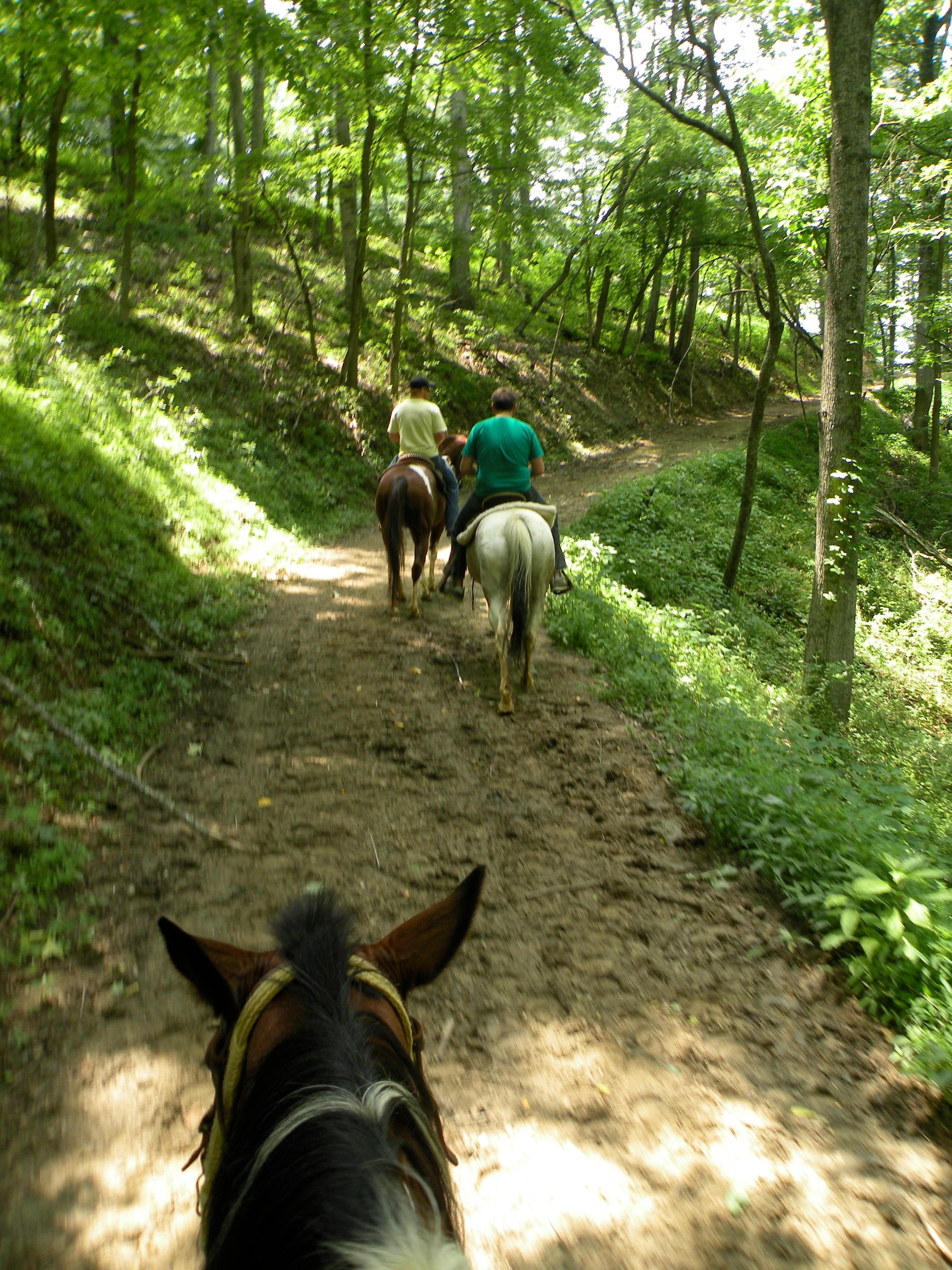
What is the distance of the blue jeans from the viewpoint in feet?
29.3

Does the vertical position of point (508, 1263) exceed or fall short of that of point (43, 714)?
it falls short

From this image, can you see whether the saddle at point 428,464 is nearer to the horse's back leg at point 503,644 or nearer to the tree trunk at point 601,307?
the horse's back leg at point 503,644

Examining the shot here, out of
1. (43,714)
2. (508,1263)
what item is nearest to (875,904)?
(508,1263)

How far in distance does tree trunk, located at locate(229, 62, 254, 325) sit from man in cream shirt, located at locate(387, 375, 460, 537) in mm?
7083

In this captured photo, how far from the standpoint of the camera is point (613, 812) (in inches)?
198

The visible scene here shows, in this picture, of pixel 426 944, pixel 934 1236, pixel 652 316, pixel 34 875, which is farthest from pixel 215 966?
pixel 652 316

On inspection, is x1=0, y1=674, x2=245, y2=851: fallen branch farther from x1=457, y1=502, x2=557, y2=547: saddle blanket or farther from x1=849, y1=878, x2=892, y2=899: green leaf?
x1=457, y1=502, x2=557, y2=547: saddle blanket

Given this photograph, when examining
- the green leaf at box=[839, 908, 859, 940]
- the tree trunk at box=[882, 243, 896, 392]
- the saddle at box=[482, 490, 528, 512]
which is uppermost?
the tree trunk at box=[882, 243, 896, 392]

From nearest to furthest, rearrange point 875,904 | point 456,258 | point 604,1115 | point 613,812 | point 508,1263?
point 508,1263 → point 604,1115 → point 875,904 → point 613,812 → point 456,258

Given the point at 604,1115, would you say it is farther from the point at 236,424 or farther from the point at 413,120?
the point at 413,120

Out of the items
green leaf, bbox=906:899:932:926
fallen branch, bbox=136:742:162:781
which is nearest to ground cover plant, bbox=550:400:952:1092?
green leaf, bbox=906:899:932:926

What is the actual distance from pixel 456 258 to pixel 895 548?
1480cm

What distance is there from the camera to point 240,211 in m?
13.8

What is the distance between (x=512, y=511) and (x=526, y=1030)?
444 cm
